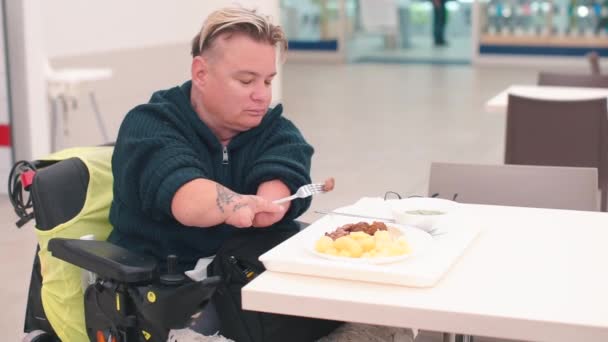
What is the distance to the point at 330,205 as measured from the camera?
550cm

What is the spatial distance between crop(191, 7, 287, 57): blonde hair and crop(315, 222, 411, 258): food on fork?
543mm

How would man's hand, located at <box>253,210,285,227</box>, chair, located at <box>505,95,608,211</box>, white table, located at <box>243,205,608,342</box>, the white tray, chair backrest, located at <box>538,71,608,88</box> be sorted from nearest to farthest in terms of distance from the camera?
white table, located at <box>243,205,608,342</box>
the white tray
man's hand, located at <box>253,210,285,227</box>
chair, located at <box>505,95,608,211</box>
chair backrest, located at <box>538,71,608,88</box>

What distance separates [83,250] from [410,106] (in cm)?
761

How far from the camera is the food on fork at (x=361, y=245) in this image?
180 cm

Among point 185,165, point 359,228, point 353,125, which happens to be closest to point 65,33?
point 353,125

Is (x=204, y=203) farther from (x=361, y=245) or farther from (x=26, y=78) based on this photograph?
(x=26, y=78)

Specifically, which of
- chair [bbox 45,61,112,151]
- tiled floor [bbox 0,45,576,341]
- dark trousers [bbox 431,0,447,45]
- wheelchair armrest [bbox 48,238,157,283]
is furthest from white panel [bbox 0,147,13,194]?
dark trousers [bbox 431,0,447,45]

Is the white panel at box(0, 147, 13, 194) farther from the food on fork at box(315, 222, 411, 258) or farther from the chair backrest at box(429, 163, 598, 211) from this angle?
the food on fork at box(315, 222, 411, 258)

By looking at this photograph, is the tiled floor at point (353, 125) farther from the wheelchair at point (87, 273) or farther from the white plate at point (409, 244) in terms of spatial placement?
the white plate at point (409, 244)

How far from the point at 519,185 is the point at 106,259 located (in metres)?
1.28

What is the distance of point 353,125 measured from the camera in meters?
8.37

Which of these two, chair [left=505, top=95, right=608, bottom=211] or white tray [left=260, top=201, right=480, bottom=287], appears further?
chair [left=505, top=95, right=608, bottom=211]

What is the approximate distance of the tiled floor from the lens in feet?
16.5

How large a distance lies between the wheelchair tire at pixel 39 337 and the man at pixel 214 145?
34cm
